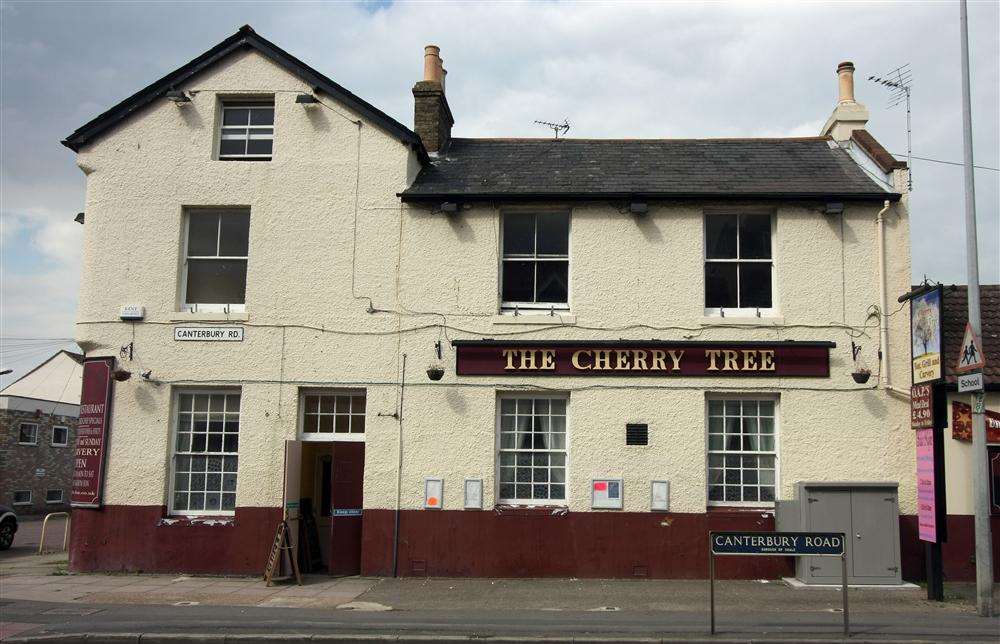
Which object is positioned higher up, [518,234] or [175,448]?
[518,234]

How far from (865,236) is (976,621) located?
244 inches

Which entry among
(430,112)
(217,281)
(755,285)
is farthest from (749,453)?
(217,281)

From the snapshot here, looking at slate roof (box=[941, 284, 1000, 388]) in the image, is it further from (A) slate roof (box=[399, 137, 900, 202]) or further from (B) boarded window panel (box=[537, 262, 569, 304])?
(B) boarded window panel (box=[537, 262, 569, 304])

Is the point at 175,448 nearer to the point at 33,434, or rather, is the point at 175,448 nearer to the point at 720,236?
the point at 720,236

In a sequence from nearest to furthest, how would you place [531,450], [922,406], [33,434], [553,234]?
1. [922,406]
2. [531,450]
3. [553,234]
4. [33,434]

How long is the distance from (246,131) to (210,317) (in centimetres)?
341

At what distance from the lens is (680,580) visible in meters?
13.0

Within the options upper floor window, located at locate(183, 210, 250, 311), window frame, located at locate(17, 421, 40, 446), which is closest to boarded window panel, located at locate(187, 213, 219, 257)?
upper floor window, located at locate(183, 210, 250, 311)

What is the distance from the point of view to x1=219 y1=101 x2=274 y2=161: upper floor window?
1469 centimetres

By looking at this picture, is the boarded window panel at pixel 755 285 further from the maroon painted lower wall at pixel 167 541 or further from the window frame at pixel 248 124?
the maroon painted lower wall at pixel 167 541

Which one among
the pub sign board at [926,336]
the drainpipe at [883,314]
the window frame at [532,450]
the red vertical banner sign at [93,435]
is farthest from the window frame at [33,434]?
the pub sign board at [926,336]

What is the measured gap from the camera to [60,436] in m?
36.6

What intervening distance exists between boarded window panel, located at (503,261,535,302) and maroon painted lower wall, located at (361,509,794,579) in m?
3.54

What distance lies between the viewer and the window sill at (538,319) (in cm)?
1373
